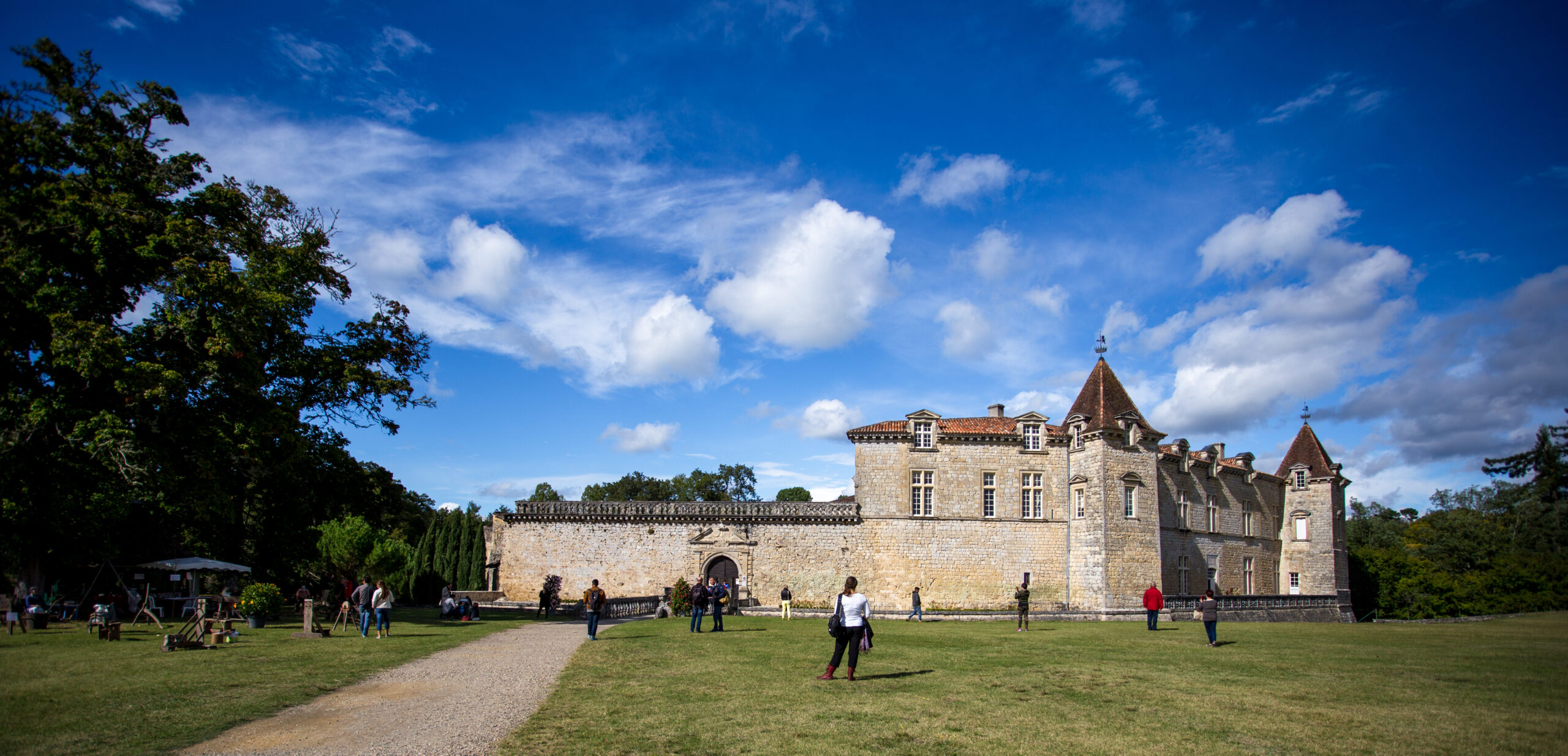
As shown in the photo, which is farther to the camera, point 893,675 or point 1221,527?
point 1221,527

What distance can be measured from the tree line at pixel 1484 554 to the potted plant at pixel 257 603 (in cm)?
4952

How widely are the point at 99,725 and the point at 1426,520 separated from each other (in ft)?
256

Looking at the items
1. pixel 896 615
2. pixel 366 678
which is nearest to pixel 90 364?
pixel 366 678

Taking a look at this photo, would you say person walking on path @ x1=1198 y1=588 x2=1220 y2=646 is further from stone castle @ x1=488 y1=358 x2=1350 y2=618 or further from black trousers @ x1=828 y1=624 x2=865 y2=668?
stone castle @ x1=488 y1=358 x2=1350 y2=618


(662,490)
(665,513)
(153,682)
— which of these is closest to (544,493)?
(662,490)

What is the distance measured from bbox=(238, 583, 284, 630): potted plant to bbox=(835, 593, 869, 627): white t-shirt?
17.1 metres

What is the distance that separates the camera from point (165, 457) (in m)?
20.0

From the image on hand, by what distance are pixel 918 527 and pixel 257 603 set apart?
962 inches

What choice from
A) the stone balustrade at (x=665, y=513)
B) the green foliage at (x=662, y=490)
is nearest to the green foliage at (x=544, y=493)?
the green foliage at (x=662, y=490)

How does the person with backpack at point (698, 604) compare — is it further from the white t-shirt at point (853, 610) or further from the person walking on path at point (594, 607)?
the white t-shirt at point (853, 610)

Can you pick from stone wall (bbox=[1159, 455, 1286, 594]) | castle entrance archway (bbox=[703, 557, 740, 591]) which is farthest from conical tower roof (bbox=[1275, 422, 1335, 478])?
castle entrance archway (bbox=[703, 557, 740, 591])

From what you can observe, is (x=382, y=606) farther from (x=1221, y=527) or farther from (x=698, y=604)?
(x=1221, y=527)

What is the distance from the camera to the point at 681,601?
90.9 ft

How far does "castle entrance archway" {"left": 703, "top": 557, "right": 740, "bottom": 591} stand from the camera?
34156 mm
